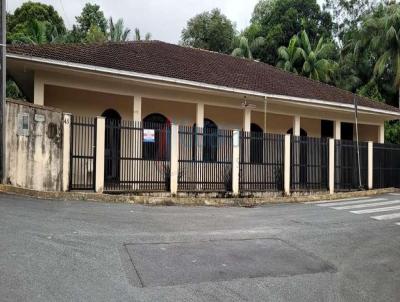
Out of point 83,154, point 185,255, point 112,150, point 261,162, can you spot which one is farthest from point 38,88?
point 185,255

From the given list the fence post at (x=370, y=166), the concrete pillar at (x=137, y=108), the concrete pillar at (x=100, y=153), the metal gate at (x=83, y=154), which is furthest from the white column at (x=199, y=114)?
the fence post at (x=370, y=166)

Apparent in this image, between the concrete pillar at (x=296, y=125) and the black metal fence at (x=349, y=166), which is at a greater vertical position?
the concrete pillar at (x=296, y=125)

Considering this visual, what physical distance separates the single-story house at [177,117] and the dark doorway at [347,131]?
1916mm

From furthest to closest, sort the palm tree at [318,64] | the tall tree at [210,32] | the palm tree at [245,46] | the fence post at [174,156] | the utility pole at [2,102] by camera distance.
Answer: the tall tree at [210,32] < the palm tree at [245,46] < the palm tree at [318,64] < the fence post at [174,156] < the utility pole at [2,102]

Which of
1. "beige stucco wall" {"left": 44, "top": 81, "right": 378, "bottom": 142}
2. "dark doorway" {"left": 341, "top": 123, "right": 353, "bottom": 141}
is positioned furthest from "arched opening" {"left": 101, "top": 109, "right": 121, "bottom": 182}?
"dark doorway" {"left": 341, "top": 123, "right": 353, "bottom": 141}

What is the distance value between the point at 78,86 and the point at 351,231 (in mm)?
9305

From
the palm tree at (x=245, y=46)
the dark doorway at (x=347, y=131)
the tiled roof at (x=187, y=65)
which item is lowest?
the dark doorway at (x=347, y=131)

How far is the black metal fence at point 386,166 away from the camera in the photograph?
18.5 m

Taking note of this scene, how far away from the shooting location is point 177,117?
17.8 metres

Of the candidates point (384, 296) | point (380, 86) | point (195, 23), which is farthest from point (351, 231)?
point (195, 23)

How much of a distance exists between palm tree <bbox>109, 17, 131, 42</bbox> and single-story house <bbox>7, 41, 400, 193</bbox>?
18.1 metres

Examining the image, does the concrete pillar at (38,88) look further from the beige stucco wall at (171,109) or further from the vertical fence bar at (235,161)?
the vertical fence bar at (235,161)

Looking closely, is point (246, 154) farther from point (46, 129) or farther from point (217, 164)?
point (46, 129)

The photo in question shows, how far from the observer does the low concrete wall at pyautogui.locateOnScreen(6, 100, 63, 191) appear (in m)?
11.0
